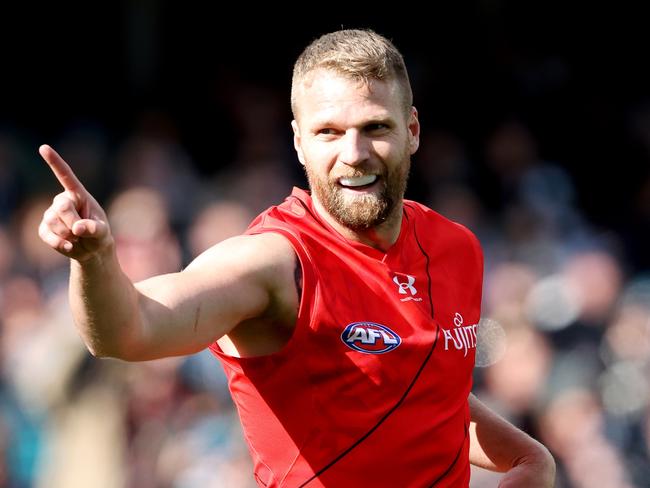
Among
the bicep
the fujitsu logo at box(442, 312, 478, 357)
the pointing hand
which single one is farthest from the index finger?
the fujitsu logo at box(442, 312, 478, 357)

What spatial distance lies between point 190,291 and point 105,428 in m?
Result: 4.08

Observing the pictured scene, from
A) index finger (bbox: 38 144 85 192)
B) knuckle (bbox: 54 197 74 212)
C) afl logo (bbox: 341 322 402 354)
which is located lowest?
afl logo (bbox: 341 322 402 354)

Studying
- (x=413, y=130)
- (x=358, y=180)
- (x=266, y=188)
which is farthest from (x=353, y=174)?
(x=266, y=188)

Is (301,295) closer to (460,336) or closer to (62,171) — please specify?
(460,336)

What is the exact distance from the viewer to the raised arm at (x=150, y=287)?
2705 millimetres

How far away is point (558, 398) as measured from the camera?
23.0ft

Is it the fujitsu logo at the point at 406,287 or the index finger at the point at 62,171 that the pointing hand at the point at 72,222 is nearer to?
the index finger at the point at 62,171

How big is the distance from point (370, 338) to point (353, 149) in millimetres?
563

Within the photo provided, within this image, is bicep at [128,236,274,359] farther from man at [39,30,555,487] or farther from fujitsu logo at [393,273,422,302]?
fujitsu logo at [393,273,422,302]

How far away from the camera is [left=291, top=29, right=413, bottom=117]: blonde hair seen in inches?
141

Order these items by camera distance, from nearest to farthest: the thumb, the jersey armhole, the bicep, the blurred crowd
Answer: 1. the thumb
2. the bicep
3. the jersey armhole
4. the blurred crowd

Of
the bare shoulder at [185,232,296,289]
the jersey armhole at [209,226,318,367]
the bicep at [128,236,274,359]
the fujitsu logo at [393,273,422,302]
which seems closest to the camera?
the bicep at [128,236,274,359]

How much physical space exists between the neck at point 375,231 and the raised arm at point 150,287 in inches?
13.0

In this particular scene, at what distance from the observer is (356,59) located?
3.59m
